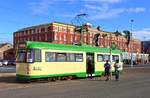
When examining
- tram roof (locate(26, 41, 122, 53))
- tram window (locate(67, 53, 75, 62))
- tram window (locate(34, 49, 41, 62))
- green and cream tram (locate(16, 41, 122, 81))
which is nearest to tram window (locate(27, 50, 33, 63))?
green and cream tram (locate(16, 41, 122, 81))

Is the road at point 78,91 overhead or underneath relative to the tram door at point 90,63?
underneath

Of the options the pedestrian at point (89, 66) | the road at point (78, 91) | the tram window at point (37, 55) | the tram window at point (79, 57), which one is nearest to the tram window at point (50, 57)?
the tram window at point (37, 55)

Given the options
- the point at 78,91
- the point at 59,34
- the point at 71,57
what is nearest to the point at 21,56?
the point at 71,57

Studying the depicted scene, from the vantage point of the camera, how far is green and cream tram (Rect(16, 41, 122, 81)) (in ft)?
87.7

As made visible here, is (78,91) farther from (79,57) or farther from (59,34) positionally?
(59,34)

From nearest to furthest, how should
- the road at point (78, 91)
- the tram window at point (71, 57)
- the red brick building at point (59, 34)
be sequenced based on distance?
the road at point (78, 91), the tram window at point (71, 57), the red brick building at point (59, 34)

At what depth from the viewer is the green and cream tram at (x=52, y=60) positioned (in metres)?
26.7

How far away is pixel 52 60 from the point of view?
28625 mm

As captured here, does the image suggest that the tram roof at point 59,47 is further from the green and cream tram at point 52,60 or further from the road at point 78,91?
the road at point 78,91

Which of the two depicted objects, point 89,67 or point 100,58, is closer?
point 89,67

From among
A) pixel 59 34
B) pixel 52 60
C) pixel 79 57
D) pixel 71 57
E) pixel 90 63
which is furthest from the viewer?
pixel 59 34

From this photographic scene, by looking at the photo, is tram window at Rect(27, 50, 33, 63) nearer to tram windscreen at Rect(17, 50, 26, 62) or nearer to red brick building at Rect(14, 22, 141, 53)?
tram windscreen at Rect(17, 50, 26, 62)

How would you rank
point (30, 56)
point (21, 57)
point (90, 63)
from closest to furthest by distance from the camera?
point (30, 56), point (21, 57), point (90, 63)

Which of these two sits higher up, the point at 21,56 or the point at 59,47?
the point at 59,47
